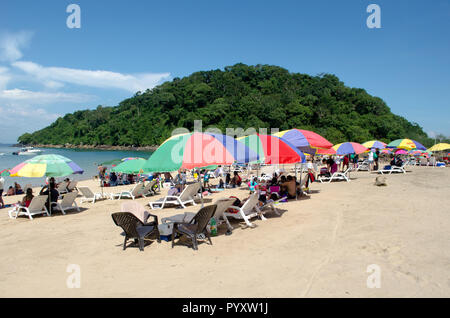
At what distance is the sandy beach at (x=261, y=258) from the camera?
3.50 meters

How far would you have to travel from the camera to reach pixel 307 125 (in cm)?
6544

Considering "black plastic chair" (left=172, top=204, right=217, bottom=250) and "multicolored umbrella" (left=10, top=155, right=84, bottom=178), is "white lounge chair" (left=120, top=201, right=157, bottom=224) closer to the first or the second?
"black plastic chair" (left=172, top=204, right=217, bottom=250)

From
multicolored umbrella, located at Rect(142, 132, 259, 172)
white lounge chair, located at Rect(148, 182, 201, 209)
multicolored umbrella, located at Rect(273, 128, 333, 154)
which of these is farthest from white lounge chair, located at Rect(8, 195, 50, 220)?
multicolored umbrella, located at Rect(273, 128, 333, 154)

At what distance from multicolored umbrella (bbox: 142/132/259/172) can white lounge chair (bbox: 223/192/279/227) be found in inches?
40.8

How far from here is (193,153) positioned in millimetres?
5516

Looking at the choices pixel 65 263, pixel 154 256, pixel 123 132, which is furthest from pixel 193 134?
pixel 123 132

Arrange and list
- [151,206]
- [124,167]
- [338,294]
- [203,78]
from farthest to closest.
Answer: [203,78]
[124,167]
[151,206]
[338,294]

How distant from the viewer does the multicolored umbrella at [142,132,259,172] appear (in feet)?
17.5

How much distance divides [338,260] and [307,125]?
63999 mm

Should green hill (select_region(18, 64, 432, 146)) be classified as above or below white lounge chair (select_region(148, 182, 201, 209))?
above

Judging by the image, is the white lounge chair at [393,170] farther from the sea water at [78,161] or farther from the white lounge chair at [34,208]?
the sea water at [78,161]

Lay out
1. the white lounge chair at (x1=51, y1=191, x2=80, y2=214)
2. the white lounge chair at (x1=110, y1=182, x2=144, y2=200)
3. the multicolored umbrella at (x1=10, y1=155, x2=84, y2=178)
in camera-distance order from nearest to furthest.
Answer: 1. the multicolored umbrella at (x1=10, y1=155, x2=84, y2=178)
2. the white lounge chair at (x1=51, y1=191, x2=80, y2=214)
3. the white lounge chair at (x1=110, y1=182, x2=144, y2=200)

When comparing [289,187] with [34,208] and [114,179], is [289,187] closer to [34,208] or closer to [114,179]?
[34,208]
